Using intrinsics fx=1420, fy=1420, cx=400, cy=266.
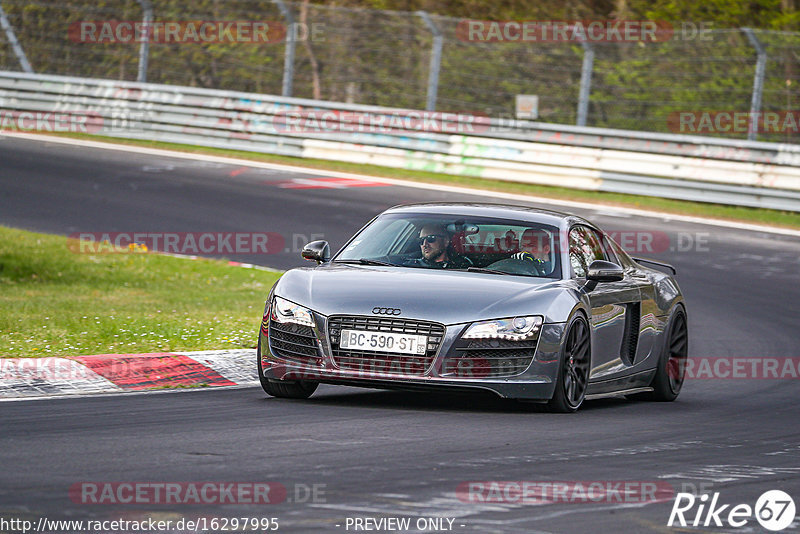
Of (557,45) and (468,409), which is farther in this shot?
(557,45)

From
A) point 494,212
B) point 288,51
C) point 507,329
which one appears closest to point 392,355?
point 507,329

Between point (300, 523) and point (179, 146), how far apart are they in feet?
76.1

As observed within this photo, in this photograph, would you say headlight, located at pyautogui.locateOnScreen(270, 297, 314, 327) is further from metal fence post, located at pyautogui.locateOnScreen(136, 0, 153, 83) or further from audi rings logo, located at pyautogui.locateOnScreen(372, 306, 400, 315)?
metal fence post, located at pyautogui.locateOnScreen(136, 0, 153, 83)

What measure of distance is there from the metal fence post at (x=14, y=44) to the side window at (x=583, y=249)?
832 inches

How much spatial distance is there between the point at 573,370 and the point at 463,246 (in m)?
1.18

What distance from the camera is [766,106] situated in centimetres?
2341

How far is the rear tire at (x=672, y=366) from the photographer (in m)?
10.4

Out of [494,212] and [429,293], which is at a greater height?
[494,212]

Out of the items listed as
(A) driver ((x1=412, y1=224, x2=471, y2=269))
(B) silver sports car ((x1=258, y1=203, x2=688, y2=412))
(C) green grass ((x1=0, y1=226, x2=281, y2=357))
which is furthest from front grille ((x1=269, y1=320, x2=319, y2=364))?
(C) green grass ((x1=0, y1=226, x2=281, y2=357))

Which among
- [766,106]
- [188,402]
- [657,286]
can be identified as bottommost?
[188,402]

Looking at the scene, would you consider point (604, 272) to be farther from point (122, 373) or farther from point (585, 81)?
point (585, 81)

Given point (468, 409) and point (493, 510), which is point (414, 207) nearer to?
point (468, 409)

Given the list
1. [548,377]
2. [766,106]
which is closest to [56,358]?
[548,377]

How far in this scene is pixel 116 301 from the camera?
13656 millimetres
